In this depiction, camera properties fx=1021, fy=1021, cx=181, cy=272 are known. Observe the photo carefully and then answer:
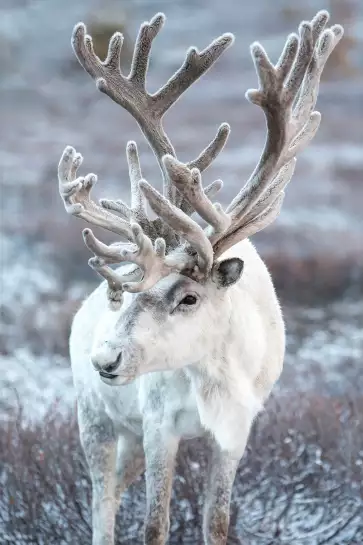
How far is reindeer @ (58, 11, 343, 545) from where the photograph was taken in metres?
3.10

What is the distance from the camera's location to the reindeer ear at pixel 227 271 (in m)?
3.20

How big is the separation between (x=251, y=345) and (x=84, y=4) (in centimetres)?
2234

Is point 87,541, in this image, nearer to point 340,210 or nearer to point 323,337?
point 323,337

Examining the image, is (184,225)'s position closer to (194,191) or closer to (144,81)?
(194,191)

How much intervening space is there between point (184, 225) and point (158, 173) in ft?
42.5

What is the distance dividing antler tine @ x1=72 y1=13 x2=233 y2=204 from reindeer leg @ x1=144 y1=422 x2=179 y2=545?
82 cm

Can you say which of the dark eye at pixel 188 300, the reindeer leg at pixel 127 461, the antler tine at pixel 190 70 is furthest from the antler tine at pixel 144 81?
the reindeer leg at pixel 127 461

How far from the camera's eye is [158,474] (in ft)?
11.6

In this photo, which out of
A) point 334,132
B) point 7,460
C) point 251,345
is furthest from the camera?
point 334,132

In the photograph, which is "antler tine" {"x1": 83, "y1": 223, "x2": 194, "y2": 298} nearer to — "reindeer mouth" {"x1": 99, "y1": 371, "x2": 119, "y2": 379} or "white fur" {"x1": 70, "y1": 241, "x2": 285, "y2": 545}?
"white fur" {"x1": 70, "y1": 241, "x2": 285, "y2": 545}

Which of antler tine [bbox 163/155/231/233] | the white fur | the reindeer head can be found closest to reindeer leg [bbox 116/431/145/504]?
the white fur

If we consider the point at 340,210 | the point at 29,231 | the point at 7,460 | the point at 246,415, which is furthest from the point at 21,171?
the point at 246,415

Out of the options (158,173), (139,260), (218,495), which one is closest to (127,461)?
(218,495)

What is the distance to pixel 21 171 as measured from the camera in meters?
17.5
